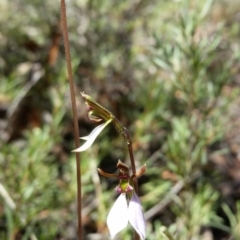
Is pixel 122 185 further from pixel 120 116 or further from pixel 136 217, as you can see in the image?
pixel 120 116

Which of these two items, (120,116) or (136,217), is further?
(120,116)

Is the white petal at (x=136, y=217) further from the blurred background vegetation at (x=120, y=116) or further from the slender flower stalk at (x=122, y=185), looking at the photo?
the blurred background vegetation at (x=120, y=116)

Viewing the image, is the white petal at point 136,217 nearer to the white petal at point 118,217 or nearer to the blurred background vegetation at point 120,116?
the white petal at point 118,217

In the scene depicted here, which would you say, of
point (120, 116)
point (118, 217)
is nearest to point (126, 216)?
point (118, 217)

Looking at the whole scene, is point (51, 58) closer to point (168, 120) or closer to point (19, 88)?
point (19, 88)

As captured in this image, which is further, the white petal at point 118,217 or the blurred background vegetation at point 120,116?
the blurred background vegetation at point 120,116

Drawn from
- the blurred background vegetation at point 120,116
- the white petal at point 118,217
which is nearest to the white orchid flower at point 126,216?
the white petal at point 118,217

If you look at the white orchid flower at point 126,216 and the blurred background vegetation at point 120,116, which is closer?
the white orchid flower at point 126,216
